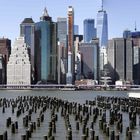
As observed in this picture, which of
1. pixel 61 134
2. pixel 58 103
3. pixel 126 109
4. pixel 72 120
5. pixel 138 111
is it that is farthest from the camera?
pixel 58 103

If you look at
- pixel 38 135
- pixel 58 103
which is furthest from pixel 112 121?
pixel 58 103

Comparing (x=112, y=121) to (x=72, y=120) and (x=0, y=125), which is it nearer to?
(x=72, y=120)

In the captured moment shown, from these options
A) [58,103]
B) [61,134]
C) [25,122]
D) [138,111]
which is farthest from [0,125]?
[58,103]

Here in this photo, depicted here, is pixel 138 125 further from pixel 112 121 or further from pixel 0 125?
pixel 0 125

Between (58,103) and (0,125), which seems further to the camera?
(58,103)

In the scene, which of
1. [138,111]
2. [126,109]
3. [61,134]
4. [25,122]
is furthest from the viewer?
[126,109]

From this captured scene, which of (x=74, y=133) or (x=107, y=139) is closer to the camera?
(x=107, y=139)

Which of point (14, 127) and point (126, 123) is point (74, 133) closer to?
point (14, 127)

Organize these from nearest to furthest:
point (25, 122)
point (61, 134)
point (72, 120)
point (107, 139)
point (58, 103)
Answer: point (107, 139) → point (61, 134) → point (25, 122) → point (72, 120) → point (58, 103)

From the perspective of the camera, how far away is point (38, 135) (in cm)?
5269

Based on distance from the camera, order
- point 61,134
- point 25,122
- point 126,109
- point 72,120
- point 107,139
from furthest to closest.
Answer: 1. point 126,109
2. point 72,120
3. point 25,122
4. point 61,134
5. point 107,139

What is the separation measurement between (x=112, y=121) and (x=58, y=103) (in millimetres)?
40073

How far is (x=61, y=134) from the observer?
178ft

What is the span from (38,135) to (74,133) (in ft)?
14.0
